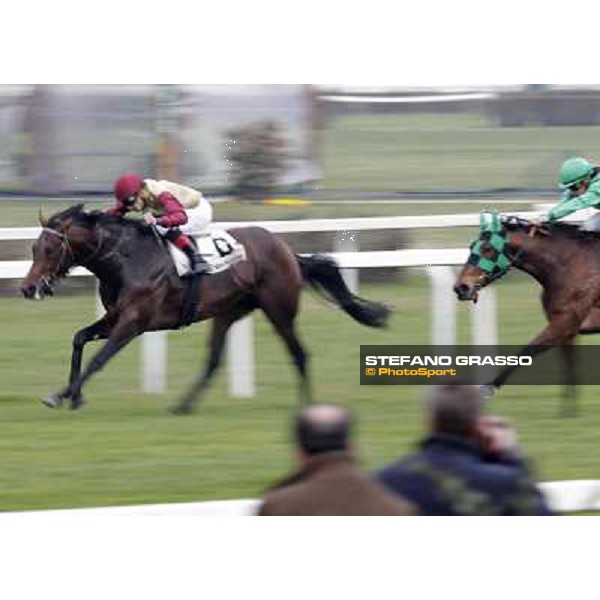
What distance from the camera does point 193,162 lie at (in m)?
19.1

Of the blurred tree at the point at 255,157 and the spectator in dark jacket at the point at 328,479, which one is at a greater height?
the spectator in dark jacket at the point at 328,479

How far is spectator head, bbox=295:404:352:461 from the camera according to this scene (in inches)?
177

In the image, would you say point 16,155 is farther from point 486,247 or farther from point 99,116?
point 486,247

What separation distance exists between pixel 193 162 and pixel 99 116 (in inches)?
43.3

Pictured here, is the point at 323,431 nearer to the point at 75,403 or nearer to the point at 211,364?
the point at 75,403

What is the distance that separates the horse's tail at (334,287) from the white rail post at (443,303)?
314 mm

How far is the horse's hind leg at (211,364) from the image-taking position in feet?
34.4

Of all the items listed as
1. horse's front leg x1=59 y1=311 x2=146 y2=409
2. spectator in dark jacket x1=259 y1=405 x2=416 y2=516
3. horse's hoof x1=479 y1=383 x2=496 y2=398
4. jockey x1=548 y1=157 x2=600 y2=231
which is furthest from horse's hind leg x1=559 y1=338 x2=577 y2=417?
spectator in dark jacket x1=259 y1=405 x2=416 y2=516

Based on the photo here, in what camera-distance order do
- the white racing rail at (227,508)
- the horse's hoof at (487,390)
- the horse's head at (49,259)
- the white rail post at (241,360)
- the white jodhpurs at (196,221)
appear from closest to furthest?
the white racing rail at (227,508) < the horse's hoof at (487,390) < the horse's head at (49,259) < the white jodhpurs at (196,221) < the white rail post at (241,360)

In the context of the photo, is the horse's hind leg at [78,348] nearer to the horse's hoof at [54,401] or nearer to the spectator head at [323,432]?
the horse's hoof at [54,401]

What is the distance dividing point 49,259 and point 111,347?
2.02 ft

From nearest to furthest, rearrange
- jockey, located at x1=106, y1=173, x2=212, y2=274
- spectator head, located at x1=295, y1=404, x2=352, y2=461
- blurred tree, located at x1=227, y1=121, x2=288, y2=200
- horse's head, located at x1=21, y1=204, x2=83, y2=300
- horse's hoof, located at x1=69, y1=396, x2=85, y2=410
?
spectator head, located at x1=295, y1=404, x2=352, y2=461, horse's hoof, located at x1=69, y1=396, x2=85, y2=410, horse's head, located at x1=21, y1=204, x2=83, y2=300, jockey, located at x1=106, y1=173, x2=212, y2=274, blurred tree, located at x1=227, y1=121, x2=288, y2=200

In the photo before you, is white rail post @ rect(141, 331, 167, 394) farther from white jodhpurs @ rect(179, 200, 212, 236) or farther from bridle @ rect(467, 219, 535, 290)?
bridle @ rect(467, 219, 535, 290)

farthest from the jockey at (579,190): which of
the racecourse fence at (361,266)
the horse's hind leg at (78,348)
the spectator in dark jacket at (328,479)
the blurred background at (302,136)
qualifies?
the blurred background at (302,136)
